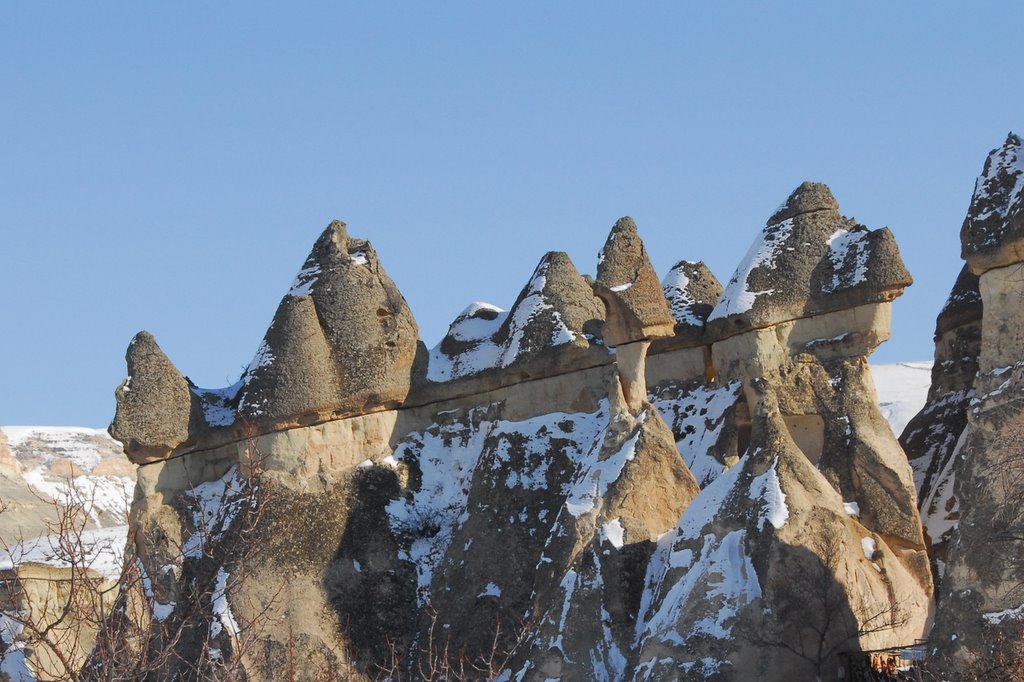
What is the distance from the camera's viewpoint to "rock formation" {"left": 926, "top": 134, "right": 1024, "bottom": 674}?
12477mm

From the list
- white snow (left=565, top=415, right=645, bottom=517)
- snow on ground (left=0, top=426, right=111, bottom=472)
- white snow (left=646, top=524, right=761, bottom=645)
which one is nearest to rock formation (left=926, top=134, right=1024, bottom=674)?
white snow (left=646, top=524, right=761, bottom=645)

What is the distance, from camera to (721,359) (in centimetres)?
1905

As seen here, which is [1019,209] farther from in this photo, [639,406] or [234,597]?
[234,597]

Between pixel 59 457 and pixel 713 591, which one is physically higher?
pixel 59 457

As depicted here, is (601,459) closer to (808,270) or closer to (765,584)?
(765,584)

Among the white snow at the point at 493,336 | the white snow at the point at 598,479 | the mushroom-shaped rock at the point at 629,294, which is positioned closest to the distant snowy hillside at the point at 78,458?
the white snow at the point at 493,336

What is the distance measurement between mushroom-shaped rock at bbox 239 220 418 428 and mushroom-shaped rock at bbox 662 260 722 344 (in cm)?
304

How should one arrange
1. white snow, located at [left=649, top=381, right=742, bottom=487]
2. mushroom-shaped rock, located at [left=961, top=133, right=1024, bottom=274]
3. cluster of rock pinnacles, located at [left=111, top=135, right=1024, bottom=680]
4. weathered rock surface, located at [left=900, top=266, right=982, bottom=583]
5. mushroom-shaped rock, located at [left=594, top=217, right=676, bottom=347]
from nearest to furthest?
1. mushroom-shaped rock, located at [left=961, top=133, right=1024, bottom=274]
2. cluster of rock pinnacles, located at [left=111, top=135, right=1024, bottom=680]
3. mushroom-shaped rock, located at [left=594, top=217, right=676, bottom=347]
4. white snow, located at [left=649, top=381, right=742, bottom=487]
5. weathered rock surface, located at [left=900, top=266, right=982, bottom=583]

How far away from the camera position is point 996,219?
13641 millimetres

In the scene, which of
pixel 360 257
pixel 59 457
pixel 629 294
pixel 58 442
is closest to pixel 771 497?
pixel 629 294

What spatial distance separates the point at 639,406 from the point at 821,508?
3.23 meters

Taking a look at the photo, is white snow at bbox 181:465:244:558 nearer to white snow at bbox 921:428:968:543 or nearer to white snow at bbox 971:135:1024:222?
white snow at bbox 921:428:968:543

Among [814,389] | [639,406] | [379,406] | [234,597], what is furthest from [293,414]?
[814,389]

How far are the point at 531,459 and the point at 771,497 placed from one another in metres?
4.72
